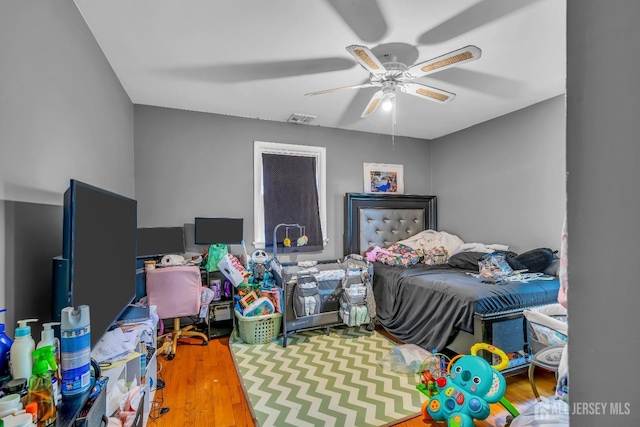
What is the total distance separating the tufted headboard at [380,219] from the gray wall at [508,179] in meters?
0.45

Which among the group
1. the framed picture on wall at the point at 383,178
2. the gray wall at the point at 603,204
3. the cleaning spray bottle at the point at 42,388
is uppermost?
the framed picture on wall at the point at 383,178

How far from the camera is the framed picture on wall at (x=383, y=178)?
3.90 metres

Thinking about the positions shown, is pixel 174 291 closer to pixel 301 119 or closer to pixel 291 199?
pixel 291 199

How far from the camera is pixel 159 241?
282cm

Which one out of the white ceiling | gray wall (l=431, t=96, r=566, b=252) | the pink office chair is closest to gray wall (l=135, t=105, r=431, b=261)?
the white ceiling

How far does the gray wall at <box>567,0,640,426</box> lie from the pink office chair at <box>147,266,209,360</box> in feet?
8.35

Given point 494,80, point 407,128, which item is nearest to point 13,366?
point 494,80

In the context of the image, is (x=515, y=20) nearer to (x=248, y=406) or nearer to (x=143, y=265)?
(x=248, y=406)

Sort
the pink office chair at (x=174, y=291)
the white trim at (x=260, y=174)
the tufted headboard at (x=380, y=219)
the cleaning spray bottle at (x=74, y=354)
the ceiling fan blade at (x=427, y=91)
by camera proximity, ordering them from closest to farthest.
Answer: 1. the cleaning spray bottle at (x=74, y=354)
2. the ceiling fan blade at (x=427, y=91)
3. the pink office chair at (x=174, y=291)
4. the white trim at (x=260, y=174)
5. the tufted headboard at (x=380, y=219)

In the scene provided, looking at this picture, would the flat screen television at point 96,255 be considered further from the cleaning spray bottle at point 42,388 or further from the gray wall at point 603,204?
the gray wall at point 603,204

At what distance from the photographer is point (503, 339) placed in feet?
6.82

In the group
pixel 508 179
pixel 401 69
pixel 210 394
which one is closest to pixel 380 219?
pixel 508 179

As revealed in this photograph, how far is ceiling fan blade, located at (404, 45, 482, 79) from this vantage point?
1540 mm

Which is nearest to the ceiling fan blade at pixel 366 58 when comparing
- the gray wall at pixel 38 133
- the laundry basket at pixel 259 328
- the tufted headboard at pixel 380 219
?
the gray wall at pixel 38 133
